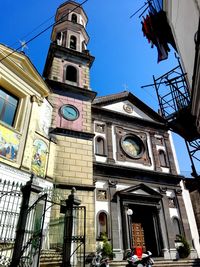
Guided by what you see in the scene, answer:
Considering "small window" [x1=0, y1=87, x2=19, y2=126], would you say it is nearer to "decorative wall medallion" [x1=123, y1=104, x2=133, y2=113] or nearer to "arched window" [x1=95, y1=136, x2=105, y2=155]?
"arched window" [x1=95, y1=136, x2=105, y2=155]

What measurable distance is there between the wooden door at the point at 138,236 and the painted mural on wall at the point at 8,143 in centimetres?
886

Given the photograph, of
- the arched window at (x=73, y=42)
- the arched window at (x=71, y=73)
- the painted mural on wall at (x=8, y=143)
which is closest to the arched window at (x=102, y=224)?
the painted mural on wall at (x=8, y=143)

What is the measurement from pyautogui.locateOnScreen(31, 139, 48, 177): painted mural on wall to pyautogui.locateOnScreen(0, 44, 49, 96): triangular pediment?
3.16 metres

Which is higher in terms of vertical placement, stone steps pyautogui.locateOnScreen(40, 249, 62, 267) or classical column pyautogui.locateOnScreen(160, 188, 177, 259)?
classical column pyautogui.locateOnScreen(160, 188, 177, 259)

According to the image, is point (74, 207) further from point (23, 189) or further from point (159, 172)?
point (159, 172)

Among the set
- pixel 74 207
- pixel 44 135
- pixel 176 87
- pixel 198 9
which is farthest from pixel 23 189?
pixel 176 87

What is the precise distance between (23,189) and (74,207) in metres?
1.84

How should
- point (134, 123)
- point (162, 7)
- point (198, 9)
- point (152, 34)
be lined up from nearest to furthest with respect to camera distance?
point (198, 9) → point (162, 7) → point (152, 34) → point (134, 123)

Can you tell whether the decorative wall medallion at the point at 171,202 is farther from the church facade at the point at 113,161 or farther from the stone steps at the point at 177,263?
the stone steps at the point at 177,263

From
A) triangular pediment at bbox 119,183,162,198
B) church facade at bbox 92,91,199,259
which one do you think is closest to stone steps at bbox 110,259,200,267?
church facade at bbox 92,91,199,259

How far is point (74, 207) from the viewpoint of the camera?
7.68 m

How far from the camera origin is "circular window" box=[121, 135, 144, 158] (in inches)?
671

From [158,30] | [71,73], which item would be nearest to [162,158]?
[71,73]

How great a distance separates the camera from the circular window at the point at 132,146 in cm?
1704
